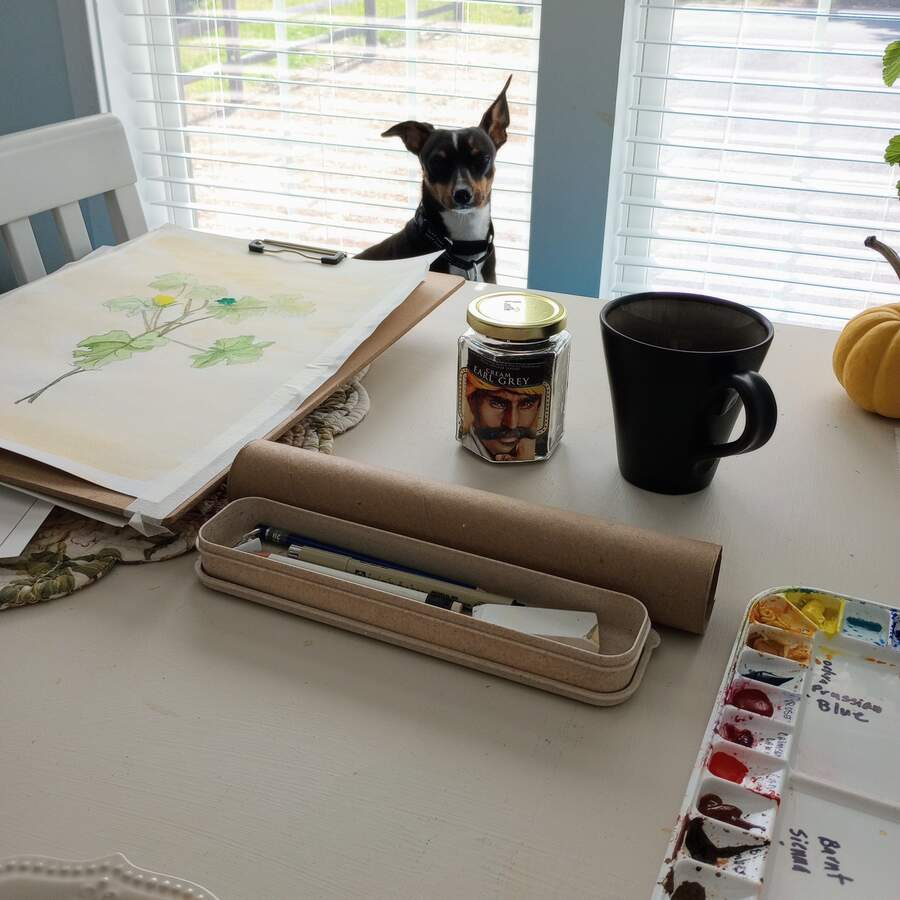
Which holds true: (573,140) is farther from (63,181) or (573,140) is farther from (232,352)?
(232,352)

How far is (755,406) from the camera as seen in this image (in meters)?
0.55

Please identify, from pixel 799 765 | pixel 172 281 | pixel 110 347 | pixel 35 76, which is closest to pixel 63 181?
pixel 172 281

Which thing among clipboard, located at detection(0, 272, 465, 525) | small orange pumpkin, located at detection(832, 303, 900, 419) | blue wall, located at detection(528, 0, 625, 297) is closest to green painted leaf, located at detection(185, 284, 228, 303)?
clipboard, located at detection(0, 272, 465, 525)

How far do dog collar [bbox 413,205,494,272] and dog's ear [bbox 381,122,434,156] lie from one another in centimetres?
9

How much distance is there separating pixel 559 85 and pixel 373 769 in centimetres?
127

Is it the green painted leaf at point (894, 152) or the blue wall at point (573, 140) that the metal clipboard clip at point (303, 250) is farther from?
the blue wall at point (573, 140)

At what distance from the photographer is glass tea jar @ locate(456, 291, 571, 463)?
62cm

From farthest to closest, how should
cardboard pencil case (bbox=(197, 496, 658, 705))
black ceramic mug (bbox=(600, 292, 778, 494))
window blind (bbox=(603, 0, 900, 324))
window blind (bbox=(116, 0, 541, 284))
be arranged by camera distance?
1. window blind (bbox=(116, 0, 541, 284))
2. window blind (bbox=(603, 0, 900, 324))
3. black ceramic mug (bbox=(600, 292, 778, 494))
4. cardboard pencil case (bbox=(197, 496, 658, 705))

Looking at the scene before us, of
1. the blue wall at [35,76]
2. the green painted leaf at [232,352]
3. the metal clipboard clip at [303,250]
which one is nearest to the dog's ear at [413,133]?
the metal clipboard clip at [303,250]

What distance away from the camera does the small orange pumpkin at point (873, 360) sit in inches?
28.2

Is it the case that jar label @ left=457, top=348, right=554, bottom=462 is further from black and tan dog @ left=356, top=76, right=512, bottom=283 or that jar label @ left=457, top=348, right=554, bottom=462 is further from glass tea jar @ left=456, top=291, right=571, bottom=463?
black and tan dog @ left=356, top=76, right=512, bottom=283

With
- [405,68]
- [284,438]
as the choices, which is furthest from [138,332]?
[405,68]

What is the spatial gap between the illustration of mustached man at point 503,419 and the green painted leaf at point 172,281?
1.13ft

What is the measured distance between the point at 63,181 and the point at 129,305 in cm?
27
